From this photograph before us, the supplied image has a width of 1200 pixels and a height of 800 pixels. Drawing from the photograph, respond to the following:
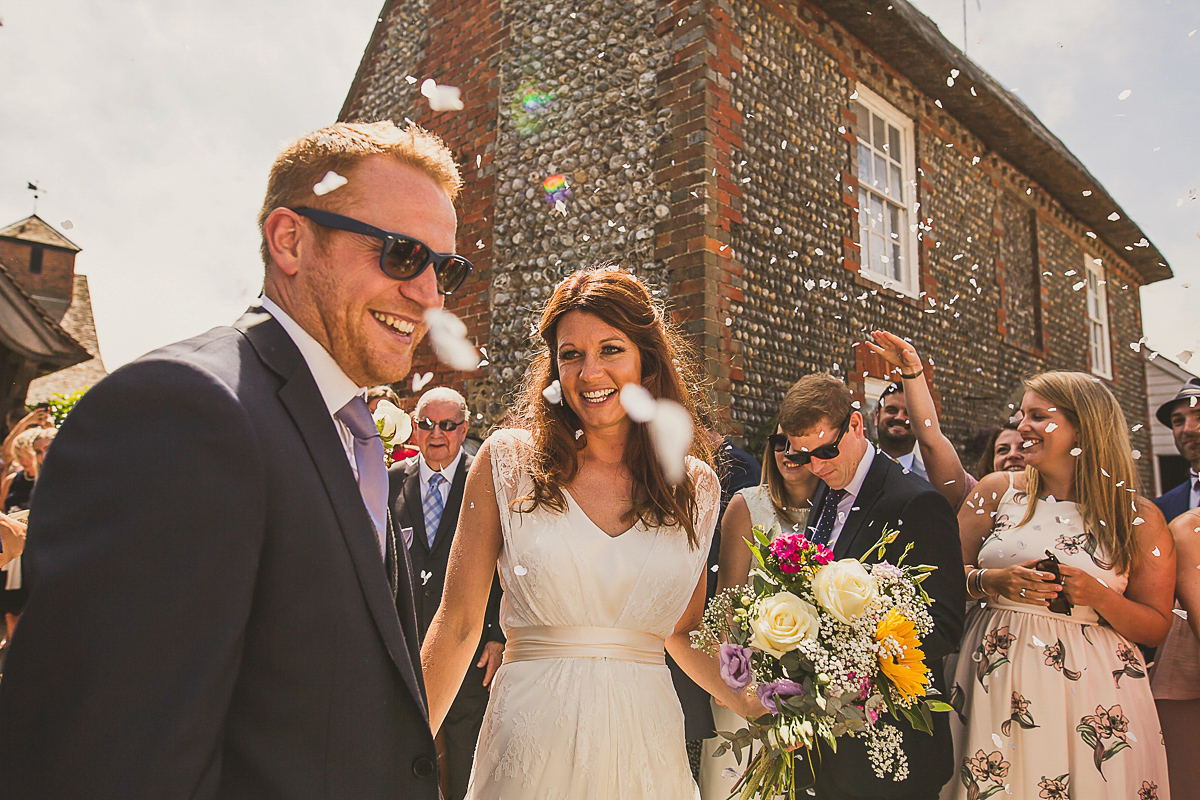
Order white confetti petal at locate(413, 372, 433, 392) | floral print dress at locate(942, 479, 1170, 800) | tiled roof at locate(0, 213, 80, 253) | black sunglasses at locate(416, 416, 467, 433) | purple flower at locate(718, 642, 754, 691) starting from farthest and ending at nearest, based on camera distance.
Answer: tiled roof at locate(0, 213, 80, 253)
white confetti petal at locate(413, 372, 433, 392)
black sunglasses at locate(416, 416, 467, 433)
floral print dress at locate(942, 479, 1170, 800)
purple flower at locate(718, 642, 754, 691)

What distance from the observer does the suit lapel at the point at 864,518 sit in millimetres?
2762

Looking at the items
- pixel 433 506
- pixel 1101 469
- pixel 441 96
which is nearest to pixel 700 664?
pixel 1101 469

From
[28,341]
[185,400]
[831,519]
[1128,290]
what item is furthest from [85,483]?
[1128,290]

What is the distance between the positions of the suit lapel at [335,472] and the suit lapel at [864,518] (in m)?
2.00

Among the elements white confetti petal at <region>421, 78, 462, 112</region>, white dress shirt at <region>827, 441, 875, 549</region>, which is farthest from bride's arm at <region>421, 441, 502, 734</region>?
white confetti petal at <region>421, 78, 462, 112</region>

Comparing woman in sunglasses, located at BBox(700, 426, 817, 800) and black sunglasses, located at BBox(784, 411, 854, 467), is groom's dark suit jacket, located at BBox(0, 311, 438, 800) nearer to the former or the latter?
black sunglasses, located at BBox(784, 411, 854, 467)

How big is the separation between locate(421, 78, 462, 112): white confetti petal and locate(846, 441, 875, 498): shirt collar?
19.7 feet

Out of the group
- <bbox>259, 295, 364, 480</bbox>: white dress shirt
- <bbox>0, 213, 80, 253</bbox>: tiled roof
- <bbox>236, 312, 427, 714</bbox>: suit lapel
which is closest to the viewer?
<bbox>236, 312, 427, 714</bbox>: suit lapel

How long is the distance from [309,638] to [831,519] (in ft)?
7.80

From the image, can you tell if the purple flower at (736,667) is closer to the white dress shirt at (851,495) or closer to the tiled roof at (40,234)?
the white dress shirt at (851,495)

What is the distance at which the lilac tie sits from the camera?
1.37 meters

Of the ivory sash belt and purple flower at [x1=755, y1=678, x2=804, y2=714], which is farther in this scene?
the ivory sash belt

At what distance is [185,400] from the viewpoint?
37.2 inches

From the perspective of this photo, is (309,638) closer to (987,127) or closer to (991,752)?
(991,752)
